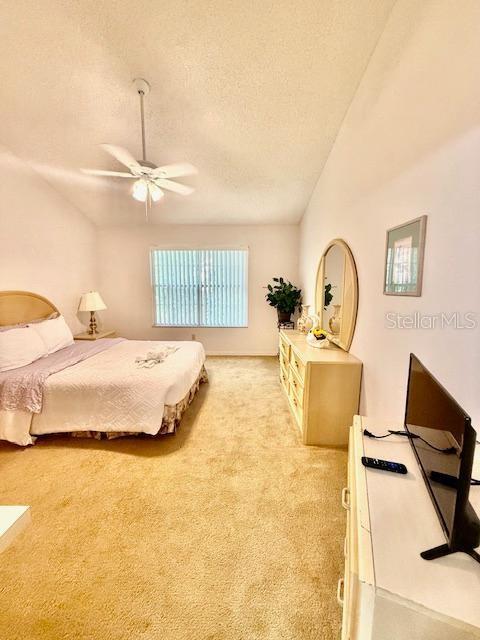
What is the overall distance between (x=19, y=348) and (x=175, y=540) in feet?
7.53

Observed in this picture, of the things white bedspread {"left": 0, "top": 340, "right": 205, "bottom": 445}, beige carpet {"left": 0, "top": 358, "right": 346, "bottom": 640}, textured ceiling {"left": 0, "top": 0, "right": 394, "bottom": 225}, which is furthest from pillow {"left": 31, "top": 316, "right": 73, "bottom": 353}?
textured ceiling {"left": 0, "top": 0, "right": 394, "bottom": 225}

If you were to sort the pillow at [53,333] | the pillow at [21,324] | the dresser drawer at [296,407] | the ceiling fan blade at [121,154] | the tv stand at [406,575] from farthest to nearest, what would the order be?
the pillow at [53,333] < the pillow at [21,324] < the dresser drawer at [296,407] < the ceiling fan blade at [121,154] < the tv stand at [406,575]

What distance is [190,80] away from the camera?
2174 mm

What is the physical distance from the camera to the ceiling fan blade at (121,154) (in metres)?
1.93

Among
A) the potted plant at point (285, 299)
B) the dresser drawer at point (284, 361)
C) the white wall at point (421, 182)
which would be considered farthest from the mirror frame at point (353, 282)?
the potted plant at point (285, 299)

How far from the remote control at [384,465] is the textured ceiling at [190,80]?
8.52 ft

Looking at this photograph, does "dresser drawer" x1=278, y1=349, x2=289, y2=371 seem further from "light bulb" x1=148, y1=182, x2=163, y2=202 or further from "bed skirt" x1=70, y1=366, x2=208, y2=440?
"light bulb" x1=148, y1=182, x2=163, y2=202

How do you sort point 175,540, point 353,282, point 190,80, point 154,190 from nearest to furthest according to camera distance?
point 175,540
point 190,80
point 353,282
point 154,190

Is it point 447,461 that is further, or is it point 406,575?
point 447,461

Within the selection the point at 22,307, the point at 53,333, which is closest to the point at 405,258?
the point at 53,333

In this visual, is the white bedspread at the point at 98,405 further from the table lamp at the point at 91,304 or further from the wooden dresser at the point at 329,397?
the table lamp at the point at 91,304

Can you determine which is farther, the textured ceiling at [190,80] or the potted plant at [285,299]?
the potted plant at [285,299]

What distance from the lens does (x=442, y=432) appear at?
882mm

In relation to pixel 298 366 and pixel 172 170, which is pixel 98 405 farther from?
pixel 172 170
